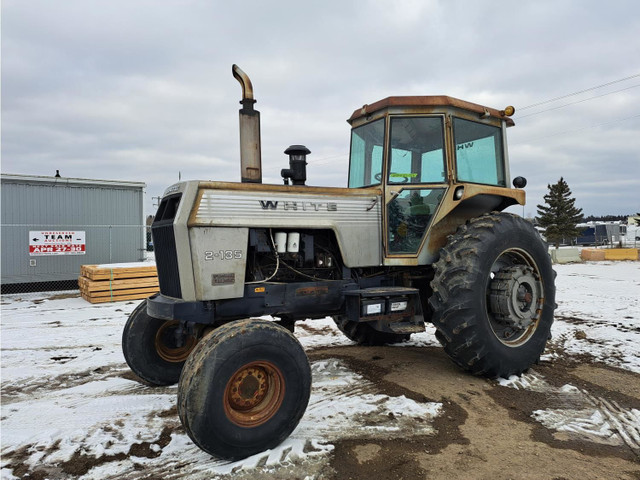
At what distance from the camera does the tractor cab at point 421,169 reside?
15.3ft

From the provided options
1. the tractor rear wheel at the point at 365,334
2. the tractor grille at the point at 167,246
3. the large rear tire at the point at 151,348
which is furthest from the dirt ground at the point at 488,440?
the large rear tire at the point at 151,348

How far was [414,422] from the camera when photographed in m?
3.56

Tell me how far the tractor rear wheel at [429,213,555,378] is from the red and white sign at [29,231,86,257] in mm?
11419

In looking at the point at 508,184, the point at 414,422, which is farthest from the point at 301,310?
the point at 508,184

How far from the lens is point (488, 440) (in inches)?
129

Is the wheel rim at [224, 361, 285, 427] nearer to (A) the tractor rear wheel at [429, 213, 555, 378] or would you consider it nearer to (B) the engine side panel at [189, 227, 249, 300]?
(B) the engine side panel at [189, 227, 249, 300]

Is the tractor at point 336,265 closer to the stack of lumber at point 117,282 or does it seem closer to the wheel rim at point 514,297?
the wheel rim at point 514,297

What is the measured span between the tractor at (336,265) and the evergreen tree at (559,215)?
4086 cm

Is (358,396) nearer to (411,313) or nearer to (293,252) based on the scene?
(411,313)

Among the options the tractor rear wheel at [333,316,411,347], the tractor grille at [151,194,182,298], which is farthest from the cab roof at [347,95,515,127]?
the tractor rear wheel at [333,316,411,347]

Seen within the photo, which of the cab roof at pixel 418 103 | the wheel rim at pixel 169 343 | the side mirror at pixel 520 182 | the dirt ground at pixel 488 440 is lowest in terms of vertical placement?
the dirt ground at pixel 488 440

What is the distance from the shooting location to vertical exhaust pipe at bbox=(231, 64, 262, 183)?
399 centimetres

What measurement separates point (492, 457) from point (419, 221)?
2.39 m

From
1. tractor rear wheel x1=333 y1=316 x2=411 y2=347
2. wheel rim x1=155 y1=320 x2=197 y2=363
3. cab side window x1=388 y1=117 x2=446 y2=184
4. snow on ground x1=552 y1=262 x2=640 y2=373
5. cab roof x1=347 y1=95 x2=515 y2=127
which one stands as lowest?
snow on ground x1=552 y1=262 x2=640 y2=373
